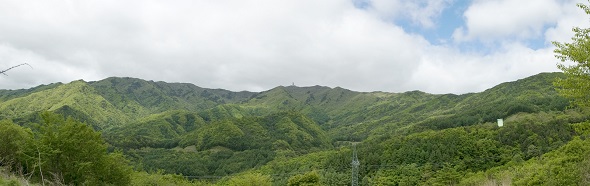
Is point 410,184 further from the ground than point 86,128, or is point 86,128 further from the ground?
point 86,128

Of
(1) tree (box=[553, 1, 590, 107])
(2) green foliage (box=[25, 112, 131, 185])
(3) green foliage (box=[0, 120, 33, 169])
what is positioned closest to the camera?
(1) tree (box=[553, 1, 590, 107])

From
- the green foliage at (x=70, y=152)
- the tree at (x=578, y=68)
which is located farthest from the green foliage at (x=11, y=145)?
the tree at (x=578, y=68)

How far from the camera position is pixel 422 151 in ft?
450

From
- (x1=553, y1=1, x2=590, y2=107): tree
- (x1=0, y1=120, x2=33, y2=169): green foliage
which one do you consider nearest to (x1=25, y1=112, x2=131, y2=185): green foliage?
(x1=0, y1=120, x2=33, y2=169): green foliage

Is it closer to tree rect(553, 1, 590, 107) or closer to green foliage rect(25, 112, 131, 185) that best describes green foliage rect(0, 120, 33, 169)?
green foliage rect(25, 112, 131, 185)

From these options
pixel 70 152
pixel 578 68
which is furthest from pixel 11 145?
pixel 578 68

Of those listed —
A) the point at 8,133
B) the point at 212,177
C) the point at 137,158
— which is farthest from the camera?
the point at 137,158

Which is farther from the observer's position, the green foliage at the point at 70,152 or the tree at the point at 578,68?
the green foliage at the point at 70,152

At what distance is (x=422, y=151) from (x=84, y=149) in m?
122

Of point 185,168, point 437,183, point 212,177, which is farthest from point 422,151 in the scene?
point 185,168

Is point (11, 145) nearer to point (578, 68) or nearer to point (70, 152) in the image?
point (70, 152)

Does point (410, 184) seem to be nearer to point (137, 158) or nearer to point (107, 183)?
point (107, 183)

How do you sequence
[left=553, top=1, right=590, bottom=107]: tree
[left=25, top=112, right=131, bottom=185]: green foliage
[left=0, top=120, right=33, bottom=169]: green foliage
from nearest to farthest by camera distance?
[left=553, top=1, right=590, bottom=107]: tree
[left=0, top=120, right=33, bottom=169]: green foliage
[left=25, top=112, right=131, bottom=185]: green foliage

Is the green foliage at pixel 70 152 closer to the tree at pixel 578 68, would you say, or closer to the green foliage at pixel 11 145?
the green foliage at pixel 11 145
